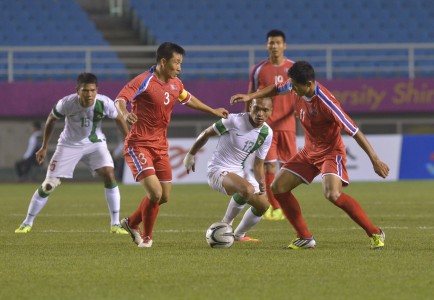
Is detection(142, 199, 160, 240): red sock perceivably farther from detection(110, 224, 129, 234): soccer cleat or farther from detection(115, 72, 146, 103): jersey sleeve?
detection(110, 224, 129, 234): soccer cleat

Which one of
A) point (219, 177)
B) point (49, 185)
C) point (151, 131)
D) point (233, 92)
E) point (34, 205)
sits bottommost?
point (233, 92)

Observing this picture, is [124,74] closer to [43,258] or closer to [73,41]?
[73,41]

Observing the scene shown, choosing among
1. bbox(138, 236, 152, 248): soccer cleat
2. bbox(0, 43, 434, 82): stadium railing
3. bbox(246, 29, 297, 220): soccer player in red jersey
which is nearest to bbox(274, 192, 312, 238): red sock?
bbox(138, 236, 152, 248): soccer cleat

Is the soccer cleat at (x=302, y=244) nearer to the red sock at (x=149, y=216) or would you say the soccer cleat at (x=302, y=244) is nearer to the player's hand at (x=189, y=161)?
the red sock at (x=149, y=216)

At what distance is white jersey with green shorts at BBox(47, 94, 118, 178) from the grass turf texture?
0.77 m

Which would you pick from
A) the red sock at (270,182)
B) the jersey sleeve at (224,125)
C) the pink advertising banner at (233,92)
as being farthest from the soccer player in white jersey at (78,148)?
the pink advertising banner at (233,92)

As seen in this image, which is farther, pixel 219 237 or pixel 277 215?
pixel 277 215

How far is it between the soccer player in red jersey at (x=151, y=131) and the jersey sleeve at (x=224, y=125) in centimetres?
45

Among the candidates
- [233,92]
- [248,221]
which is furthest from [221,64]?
[248,221]

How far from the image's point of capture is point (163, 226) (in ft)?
39.8

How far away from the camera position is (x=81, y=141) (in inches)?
456

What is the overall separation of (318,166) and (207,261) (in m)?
1.76

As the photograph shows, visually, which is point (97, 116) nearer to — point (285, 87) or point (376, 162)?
point (285, 87)

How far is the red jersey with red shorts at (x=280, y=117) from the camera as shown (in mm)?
13203
